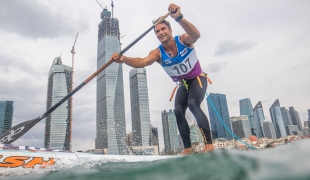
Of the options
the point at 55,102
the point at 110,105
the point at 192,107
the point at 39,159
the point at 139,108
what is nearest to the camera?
the point at 39,159

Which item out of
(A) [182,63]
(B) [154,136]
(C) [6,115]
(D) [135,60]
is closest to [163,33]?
(A) [182,63]

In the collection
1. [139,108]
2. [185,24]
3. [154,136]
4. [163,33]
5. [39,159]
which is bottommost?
[39,159]

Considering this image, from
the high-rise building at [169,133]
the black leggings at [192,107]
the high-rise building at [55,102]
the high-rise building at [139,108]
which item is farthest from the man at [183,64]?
the high-rise building at [169,133]

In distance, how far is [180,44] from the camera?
5.05 metres

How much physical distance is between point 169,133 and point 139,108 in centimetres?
3004

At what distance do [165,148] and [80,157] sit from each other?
148 metres

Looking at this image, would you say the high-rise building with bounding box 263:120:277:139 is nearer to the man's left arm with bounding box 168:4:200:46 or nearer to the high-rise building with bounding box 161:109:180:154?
the high-rise building with bounding box 161:109:180:154

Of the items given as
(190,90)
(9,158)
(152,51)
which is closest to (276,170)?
(190,90)

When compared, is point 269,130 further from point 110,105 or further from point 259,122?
point 110,105

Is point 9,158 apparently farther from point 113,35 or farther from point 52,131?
point 113,35

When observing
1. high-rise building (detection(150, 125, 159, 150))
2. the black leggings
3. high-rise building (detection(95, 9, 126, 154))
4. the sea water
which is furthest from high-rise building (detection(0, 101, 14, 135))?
the sea water

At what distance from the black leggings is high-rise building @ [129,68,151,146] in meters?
139

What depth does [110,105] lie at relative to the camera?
152625 millimetres

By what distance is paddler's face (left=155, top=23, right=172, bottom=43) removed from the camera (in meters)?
5.12
